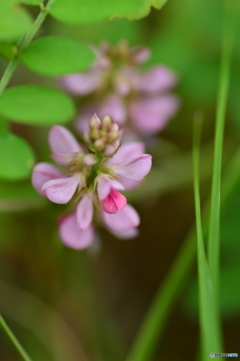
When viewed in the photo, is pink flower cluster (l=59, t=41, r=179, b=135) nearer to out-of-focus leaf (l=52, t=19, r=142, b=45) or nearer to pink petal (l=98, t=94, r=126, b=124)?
pink petal (l=98, t=94, r=126, b=124)

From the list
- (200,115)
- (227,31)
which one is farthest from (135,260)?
(227,31)

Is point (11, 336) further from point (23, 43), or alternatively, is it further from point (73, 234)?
point (23, 43)

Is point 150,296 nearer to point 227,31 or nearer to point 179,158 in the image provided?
point 179,158

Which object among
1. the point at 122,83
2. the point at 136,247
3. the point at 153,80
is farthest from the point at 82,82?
the point at 136,247

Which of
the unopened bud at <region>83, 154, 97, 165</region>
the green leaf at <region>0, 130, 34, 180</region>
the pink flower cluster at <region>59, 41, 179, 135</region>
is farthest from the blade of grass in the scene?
the pink flower cluster at <region>59, 41, 179, 135</region>

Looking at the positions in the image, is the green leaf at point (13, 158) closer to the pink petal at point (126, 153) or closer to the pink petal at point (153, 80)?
the pink petal at point (126, 153)

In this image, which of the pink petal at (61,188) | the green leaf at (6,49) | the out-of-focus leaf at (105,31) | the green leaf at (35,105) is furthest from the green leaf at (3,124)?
the out-of-focus leaf at (105,31)
